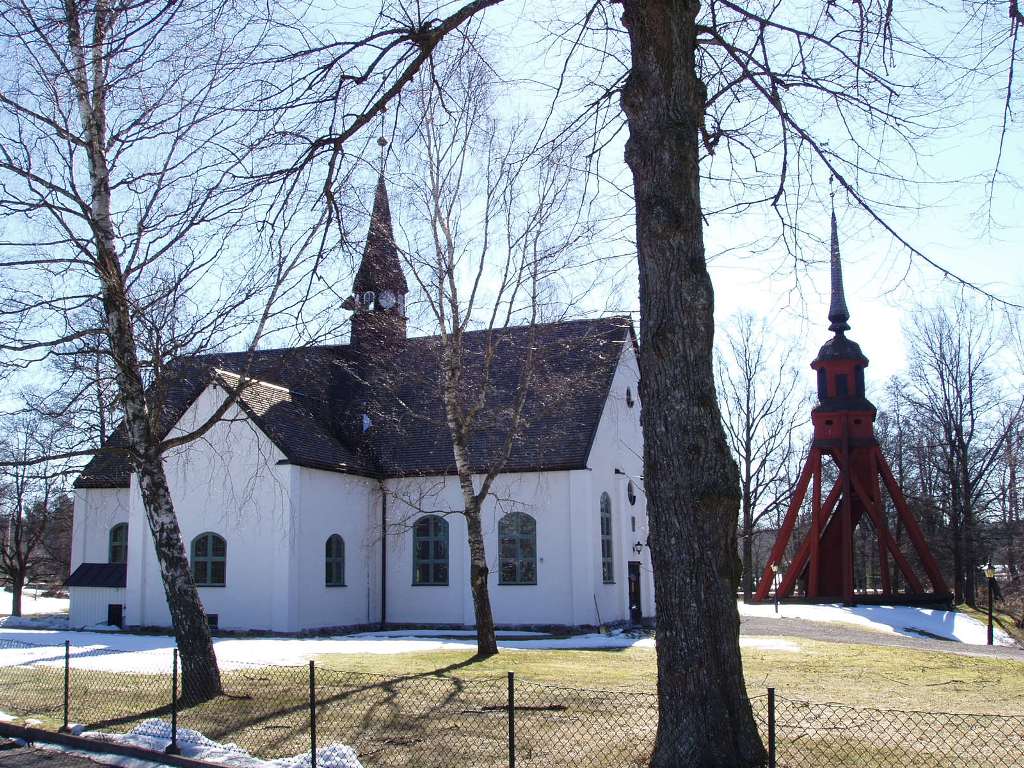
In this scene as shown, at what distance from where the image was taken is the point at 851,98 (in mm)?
8250

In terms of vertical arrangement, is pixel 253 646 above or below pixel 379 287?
below

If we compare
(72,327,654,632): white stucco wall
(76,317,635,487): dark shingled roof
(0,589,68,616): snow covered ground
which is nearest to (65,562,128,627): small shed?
(72,327,654,632): white stucco wall

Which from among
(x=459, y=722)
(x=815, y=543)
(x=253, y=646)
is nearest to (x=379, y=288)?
(x=253, y=646)

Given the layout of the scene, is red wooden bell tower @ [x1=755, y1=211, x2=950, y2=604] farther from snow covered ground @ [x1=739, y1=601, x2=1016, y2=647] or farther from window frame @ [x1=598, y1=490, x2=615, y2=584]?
window frame @ [x1=598, y1=490, x2=615, y2=584]

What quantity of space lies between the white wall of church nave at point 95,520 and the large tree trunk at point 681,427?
79.5 feet

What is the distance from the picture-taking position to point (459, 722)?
408 inches

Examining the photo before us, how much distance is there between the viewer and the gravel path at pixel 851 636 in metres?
22.9

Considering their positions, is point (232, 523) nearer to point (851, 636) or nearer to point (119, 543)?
point (119, 543)

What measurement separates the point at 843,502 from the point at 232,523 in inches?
964

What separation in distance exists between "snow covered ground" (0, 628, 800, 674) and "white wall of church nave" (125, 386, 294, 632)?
143cm

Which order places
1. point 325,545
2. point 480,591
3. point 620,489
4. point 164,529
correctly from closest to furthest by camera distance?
→ point 164,529 → point 480,591 → point 325,545 → point 620,489

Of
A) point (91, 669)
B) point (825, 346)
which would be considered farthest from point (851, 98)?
point (825, 346)

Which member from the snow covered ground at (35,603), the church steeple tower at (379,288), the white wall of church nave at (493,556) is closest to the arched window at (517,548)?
the white wall of church nave at (493,556)

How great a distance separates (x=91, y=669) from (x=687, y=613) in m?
12.1
